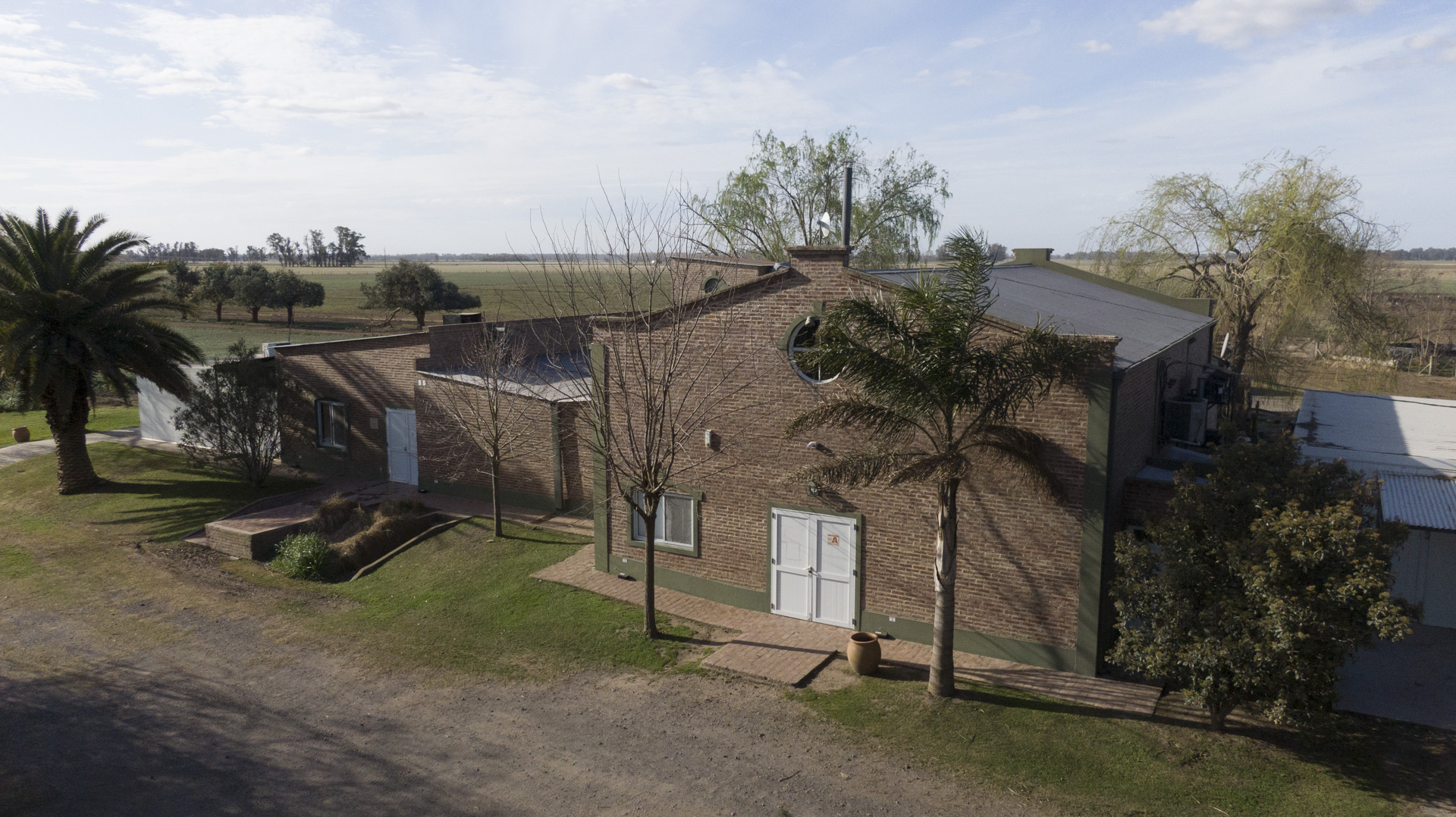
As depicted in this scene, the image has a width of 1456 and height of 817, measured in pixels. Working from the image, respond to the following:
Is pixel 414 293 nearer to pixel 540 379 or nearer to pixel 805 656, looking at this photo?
pixel 540 379

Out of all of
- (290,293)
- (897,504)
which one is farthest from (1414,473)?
(290,293)

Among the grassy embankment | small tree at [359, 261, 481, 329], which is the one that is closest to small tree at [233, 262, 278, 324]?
small tree at [359, 261, 481, 329]

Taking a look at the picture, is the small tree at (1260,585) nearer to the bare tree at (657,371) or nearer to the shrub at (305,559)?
the bare tree at (657,371)

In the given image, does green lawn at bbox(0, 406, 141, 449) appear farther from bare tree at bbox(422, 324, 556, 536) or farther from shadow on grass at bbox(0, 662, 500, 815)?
shadow on grass at bbox(0, 662, 500, 815)

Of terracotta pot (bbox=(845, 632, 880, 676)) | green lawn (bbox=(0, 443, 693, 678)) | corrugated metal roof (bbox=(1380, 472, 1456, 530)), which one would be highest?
corrugated metal roof (bbox=(1380, 472, 1456, 530))

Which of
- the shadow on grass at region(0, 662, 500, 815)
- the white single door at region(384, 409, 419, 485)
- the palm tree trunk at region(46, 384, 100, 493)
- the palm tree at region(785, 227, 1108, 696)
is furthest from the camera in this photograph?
the white single door at region(384, 409, 419, 485)

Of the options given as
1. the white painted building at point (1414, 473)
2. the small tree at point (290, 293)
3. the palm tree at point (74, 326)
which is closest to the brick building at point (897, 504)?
the white painted building at point (1414, 473)

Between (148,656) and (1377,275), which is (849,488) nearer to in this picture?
(148,656)
